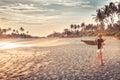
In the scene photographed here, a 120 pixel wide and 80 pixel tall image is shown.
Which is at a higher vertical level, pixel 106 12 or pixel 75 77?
pixel 106 12

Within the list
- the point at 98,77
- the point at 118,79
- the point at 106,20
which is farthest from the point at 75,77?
the point at 106,20

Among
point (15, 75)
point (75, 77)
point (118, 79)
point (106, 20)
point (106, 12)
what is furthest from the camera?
point (106, 20)

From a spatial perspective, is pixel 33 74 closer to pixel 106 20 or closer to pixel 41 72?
pixel 41 72

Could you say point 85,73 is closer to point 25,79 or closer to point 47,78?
point 47,78

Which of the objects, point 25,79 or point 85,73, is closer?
point 25,79

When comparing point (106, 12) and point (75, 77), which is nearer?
point (75, 77)

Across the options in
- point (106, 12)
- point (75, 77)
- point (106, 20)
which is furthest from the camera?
point (106, 20)

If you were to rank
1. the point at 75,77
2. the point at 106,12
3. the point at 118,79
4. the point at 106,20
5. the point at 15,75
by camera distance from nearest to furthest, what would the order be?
the point at 118,79, the point at 75,77, the point at 15,75, the point at 106,12, the point at 106,20

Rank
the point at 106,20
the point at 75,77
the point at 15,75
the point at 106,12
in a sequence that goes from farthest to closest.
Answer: the point at 106,20
the point at 106,12
the point at 15,75
the point at 75,77

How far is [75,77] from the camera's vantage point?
19609 mm

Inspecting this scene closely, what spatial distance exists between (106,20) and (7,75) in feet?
453

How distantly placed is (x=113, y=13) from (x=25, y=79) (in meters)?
125

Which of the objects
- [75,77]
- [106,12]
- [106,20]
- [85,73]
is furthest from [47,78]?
[106,20]

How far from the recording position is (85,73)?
21219mm
